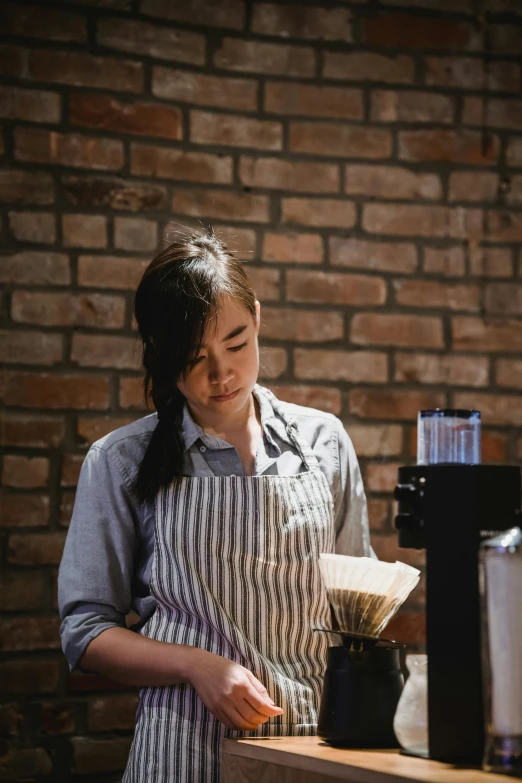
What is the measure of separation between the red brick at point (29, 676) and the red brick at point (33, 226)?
37.5 inches

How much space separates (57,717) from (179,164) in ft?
4.29

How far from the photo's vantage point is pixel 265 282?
2412mm

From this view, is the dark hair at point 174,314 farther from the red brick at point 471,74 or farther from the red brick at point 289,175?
the red brick at point 471,74

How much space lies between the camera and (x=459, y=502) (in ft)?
3.89

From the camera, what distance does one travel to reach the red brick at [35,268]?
2266 millimetres

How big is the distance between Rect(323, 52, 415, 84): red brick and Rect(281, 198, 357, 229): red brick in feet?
1.06

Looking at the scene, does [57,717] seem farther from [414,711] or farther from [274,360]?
[414,711]

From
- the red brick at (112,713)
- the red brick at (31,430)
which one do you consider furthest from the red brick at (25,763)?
the red brick at (31,430)

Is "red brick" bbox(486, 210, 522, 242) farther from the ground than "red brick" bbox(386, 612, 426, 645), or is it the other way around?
"red brick" bbox(486, 210, 522, 242)

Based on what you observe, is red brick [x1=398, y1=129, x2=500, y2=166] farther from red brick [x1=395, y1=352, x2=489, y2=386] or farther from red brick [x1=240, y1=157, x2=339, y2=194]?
red brick [x1=395, y1=352, x2=489, y2=386]

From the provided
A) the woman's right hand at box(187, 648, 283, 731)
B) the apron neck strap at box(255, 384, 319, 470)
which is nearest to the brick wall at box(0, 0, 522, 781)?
the apron neck strap at box(255, 384, 319, 470)

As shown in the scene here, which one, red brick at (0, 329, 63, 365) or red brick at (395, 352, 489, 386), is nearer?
red brick at (0, 329, 63, 365)

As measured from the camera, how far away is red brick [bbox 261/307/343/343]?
240 centimetres

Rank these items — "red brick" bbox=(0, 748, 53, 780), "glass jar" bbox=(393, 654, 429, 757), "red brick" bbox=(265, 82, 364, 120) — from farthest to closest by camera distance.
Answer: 1. "red brick" bbox=(265, 82, 364, 120)
2. "red brick" bbox=(0, 748, 53, 780)
3. "glass jar" bbox=(393, 654, 429, 757)
